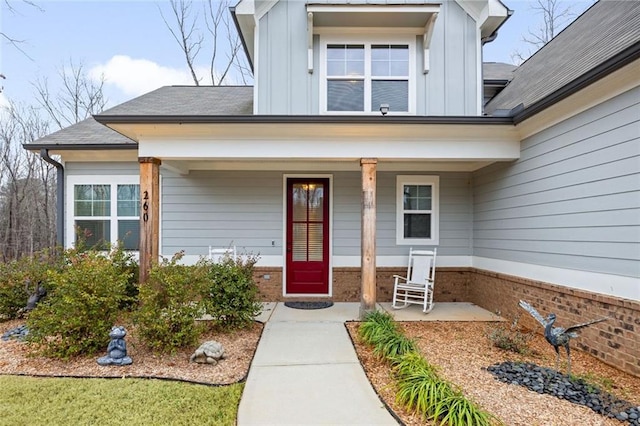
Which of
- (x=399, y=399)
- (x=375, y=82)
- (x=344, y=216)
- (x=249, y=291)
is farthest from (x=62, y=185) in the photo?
(x=399, y=399)

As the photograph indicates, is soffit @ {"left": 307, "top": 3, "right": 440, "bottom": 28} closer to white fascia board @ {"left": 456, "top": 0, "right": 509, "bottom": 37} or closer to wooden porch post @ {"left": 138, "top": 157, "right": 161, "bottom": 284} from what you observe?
white fascia board @ {"left": 456, "top": 0, "right": 509, "bottom": 37}

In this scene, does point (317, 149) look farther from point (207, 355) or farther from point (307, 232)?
point (207, 355)

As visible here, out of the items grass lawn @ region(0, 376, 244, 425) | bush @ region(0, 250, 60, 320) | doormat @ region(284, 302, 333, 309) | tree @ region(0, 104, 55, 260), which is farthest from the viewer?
tree @ region(0, 104, 55, 260)

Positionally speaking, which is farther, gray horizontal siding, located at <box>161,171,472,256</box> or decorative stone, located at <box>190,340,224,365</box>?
gray horizontal siding, located at <box>161,171,472,256</box>

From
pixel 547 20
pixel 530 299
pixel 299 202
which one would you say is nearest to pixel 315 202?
pixel 299 202

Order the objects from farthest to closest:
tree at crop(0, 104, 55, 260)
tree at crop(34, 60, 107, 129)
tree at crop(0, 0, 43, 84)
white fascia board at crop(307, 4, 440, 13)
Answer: tree at crop(34, 60, 107, 129), tree at crop(0, 104, 55, 260), white fascia board at crop(307, 4, 440, 13), tree at crop(0, 0, 43, 84)

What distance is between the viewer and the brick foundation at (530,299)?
3.51 metres

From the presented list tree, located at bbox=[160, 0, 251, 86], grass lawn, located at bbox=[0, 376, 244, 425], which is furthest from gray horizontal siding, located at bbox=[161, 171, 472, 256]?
tree, located at bbox=[160, 0, 251, 86]

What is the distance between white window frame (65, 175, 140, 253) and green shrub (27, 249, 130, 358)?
10.3 ft

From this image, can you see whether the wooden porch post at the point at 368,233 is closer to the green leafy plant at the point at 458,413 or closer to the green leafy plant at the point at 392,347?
the green leafy plant at the point at 392,347

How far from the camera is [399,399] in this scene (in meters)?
2.95

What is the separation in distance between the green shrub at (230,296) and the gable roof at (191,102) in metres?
3.39

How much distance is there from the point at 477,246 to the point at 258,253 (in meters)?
4.22

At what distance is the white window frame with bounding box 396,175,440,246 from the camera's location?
6969mm
